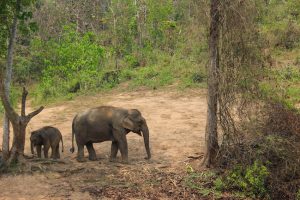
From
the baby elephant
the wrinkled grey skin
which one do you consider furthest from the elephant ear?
the baby elephant

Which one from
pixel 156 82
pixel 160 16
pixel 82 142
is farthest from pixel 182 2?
pixel 82 142

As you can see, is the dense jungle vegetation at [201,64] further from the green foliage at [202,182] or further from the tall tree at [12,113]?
the tall tree at [12,113]

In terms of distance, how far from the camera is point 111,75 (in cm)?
2155

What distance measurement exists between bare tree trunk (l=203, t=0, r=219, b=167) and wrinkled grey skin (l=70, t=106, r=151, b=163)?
5.19ft

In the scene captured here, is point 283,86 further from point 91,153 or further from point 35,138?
point 35,138

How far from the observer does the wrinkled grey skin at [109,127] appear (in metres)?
10.2

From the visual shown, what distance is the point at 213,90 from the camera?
29.1 feet

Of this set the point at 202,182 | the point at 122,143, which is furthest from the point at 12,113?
the point at 202,182

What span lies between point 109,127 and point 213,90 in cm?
269

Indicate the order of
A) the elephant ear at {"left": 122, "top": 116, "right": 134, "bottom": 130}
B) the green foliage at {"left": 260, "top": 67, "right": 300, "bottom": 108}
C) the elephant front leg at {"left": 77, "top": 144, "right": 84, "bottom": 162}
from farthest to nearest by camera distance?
the elephant front leg at {"left": 77, "top": 144, "right": 84, "bottom": 162} < the elephant ear at {"left": 122, "top": 116, "right": 134, "bottom": 130} < the green foliage at {"left": 260, "top": 67, "right": 300, "bottom": 108}

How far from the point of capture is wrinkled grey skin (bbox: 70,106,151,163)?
10188 millimetres

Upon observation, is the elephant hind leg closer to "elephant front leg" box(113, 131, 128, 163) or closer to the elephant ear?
"elephant front leg" box(113, 131, 128, 163)

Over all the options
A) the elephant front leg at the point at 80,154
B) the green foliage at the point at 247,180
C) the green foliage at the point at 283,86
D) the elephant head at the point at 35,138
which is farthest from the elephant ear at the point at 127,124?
the green foliage at the point at 283,86

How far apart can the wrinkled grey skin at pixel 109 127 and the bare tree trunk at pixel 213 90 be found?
1581mm
